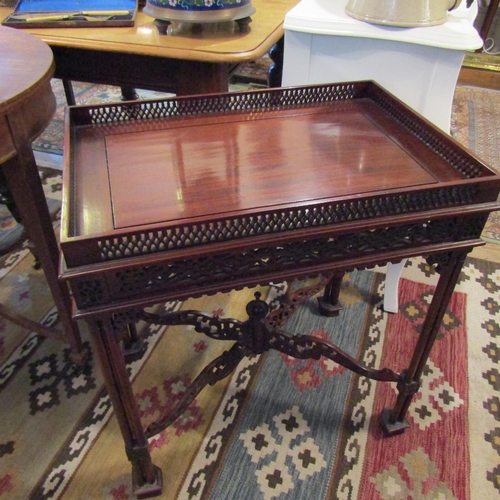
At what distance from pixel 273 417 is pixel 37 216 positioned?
2.19ft

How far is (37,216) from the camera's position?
33.7 inches

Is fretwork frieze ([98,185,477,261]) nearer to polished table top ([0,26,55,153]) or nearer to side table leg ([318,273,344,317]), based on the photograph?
polished table top ([0,26,55,153])

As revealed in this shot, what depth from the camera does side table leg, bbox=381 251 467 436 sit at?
71cm

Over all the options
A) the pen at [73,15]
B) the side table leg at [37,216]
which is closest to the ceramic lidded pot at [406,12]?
the pen at [73,15]

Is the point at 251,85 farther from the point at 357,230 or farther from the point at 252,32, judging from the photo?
the point at 357,230

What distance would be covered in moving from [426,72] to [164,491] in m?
1.01

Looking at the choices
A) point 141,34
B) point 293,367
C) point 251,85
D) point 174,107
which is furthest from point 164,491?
point 251,85

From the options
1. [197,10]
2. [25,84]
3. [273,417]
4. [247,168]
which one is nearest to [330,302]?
[273,417]

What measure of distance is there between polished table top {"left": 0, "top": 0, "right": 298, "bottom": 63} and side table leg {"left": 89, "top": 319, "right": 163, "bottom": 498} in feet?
1.98

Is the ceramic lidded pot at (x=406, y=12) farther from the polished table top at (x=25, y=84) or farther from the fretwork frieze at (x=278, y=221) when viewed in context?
the polished table top at (x=25, y=84)

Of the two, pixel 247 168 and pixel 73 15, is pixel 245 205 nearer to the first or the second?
pixel 247 168

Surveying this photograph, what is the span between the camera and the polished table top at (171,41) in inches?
36.0

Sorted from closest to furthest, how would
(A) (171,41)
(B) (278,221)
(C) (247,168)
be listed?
(B) (278,221) < (C) (247,168) < (A) (171,41)

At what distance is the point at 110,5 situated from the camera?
1.15 meters
